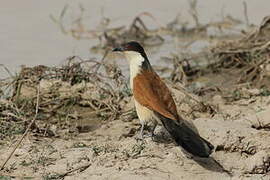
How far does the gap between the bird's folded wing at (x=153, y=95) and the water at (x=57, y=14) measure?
233cm

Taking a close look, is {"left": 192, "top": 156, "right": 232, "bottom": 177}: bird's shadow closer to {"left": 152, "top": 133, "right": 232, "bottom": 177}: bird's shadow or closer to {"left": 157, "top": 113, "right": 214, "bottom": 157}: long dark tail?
{"left": 152, "top": 133, "right": 232, "bottom": 177}: bird's shadow

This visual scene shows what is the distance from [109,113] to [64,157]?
152 cm

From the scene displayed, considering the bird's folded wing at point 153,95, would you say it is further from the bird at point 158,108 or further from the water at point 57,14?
the water at point 57,14

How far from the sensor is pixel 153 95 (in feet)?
18.7

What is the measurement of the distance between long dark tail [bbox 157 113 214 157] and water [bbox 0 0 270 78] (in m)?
2.70

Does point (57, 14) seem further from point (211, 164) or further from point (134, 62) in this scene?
point (211, 164)

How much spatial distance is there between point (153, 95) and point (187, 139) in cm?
42

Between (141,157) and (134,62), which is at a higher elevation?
(134,62)

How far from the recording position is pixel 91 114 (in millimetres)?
7180

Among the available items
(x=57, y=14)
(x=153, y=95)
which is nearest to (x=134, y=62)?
(x=153, y=95)

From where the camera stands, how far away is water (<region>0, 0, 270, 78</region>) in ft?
28.7

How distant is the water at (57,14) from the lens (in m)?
8.76

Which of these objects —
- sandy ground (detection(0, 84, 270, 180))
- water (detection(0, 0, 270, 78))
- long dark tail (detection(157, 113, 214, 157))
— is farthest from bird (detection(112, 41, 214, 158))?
water (detection(0, 0, 270, 78))

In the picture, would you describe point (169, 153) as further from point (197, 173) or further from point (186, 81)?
point (186, 81)
